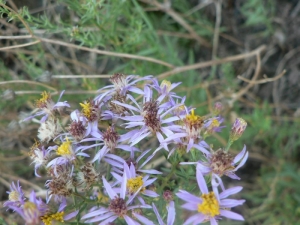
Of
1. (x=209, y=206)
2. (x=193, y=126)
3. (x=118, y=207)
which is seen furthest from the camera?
(x=193, y=126)

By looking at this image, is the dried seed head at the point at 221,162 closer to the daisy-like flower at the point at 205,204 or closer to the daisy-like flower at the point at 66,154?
the daisy-like flower at the point at 205,204

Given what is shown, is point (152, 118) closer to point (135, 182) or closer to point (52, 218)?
point (135, 182)

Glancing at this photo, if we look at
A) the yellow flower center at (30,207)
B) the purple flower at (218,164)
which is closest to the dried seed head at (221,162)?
the purple flower at (218,164)

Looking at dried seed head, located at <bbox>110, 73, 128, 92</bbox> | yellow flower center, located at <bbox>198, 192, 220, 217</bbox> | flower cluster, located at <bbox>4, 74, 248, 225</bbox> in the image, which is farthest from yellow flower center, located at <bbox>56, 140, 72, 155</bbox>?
yellow flower center, located at <bbox>198, 192, 220, 217</bbox>

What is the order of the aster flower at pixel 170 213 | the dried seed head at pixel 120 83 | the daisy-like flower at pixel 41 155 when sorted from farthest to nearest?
the dried seed head at pixel 120 83
the daisy-like flower at pixel 41 155
the aster flower at pixel 170 213

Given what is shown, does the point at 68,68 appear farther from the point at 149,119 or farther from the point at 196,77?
the point at 149,119

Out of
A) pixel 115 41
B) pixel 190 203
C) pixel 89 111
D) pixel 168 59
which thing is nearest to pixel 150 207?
pixel 190 203

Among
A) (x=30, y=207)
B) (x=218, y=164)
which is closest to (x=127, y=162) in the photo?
(x=218, y=164)
